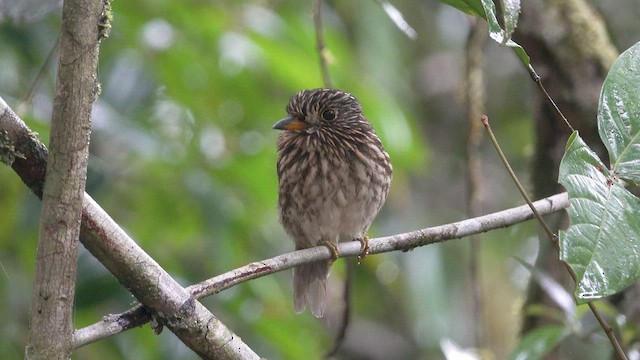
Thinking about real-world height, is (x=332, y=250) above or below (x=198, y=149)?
below

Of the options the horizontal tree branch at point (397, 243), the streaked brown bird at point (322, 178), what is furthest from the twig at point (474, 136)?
the horizontal tree branch at point (397, 243)

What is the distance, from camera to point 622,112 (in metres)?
1.65

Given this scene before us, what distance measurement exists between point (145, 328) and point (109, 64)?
0.90 metres

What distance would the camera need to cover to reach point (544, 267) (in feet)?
11.3

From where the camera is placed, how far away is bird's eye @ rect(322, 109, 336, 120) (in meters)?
3.57

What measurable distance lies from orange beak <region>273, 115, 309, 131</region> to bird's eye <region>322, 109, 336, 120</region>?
3.8 inches

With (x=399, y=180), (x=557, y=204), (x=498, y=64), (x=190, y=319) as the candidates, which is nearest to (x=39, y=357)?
(x=190, y=319)

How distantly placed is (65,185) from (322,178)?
1790 mm

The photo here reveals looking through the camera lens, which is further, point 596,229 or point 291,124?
point 291,124

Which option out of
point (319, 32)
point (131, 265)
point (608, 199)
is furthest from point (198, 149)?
point (608, 199)

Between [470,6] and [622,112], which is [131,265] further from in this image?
[622,112]

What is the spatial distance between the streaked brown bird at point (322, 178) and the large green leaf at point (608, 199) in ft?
5.24

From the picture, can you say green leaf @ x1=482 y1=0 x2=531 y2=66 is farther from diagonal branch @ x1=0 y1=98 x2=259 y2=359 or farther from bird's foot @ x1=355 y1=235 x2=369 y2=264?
bird's foot @ x1=355 y1=235 x2=369 y2=264

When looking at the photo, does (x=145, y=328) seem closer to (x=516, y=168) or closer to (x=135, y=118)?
(x=135, y=118)
